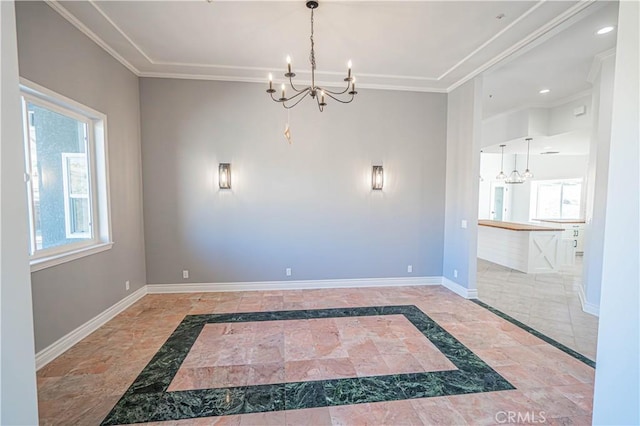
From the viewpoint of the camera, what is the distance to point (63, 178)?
10.6 ft

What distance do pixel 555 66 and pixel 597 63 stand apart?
0.47 m

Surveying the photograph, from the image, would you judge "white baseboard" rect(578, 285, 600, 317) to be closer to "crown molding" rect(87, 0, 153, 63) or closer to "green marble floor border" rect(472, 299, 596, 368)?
"green marble floor border" rect(472, 299, 596, 368)

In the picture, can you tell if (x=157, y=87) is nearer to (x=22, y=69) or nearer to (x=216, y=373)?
(x=22, y=69)

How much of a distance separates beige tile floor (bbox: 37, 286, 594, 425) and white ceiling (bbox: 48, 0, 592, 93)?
347 centimetres

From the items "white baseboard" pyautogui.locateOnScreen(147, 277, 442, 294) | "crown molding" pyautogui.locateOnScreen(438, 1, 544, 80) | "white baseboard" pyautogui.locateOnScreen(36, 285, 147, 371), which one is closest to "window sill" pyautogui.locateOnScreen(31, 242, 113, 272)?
"white baseboard" pyautogui.locateOnScreen(36, 285, 147, 371)

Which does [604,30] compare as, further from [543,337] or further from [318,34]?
[543,337]

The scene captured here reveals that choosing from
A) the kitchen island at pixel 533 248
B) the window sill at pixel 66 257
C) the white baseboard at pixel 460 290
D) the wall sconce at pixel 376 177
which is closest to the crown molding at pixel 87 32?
the window sill at pixel 66 257

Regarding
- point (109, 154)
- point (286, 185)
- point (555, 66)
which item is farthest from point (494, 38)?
point (109, 154)

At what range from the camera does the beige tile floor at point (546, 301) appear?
3445 millimetres

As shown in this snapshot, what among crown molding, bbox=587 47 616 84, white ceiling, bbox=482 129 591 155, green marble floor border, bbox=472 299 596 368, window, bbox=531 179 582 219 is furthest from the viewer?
window, bbox=531 179 582 219

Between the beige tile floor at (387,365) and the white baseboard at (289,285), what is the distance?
467 millimetres

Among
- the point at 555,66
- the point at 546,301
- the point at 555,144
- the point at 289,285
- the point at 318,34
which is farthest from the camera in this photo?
the point at 555,144

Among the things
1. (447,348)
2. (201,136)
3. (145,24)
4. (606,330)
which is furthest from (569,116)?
(145,24)

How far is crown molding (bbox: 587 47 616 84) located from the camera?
3818 millimetres
